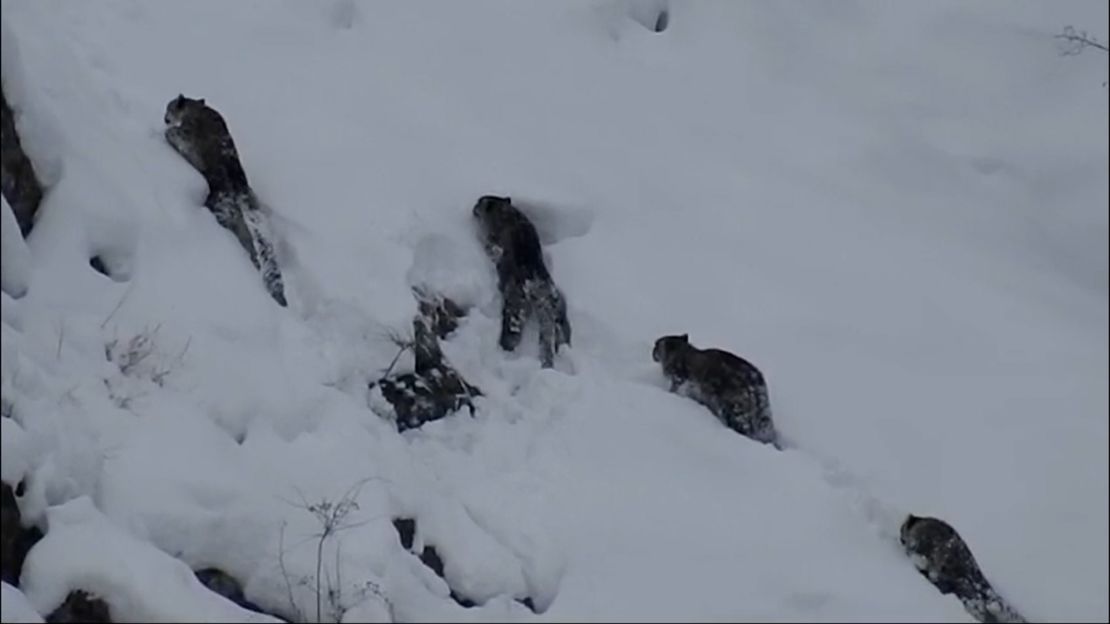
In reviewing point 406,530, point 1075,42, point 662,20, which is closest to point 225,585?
point 406,530

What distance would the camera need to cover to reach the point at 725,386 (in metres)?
7.48

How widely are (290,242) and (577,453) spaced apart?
207 centimetres

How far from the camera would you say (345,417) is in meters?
7.06

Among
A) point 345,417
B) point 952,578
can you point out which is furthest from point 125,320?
point 952,578

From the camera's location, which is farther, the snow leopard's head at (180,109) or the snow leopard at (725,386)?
the snow leopard's head at (180,109)

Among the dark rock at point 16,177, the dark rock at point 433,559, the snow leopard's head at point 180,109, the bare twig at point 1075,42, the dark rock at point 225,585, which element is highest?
the bare twig at point 1075,42

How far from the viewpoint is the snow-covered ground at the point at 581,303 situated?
20.8ft

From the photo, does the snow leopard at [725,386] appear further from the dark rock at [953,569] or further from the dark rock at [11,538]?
the dark rock at [11,538]

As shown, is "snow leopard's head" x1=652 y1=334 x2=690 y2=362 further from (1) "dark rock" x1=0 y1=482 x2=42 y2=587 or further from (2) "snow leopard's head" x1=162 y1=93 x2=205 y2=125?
(1) "dark rock" x1=0 y1=482 x2=42 y2=587

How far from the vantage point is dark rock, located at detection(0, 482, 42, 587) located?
5.86m

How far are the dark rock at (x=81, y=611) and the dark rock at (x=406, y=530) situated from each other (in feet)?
4.32

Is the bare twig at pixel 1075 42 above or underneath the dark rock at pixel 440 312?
above

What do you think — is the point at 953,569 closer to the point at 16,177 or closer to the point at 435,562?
the point at 435,562

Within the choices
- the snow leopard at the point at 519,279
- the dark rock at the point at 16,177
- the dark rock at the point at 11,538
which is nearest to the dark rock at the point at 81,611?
the dark rock at the point at 11,538
